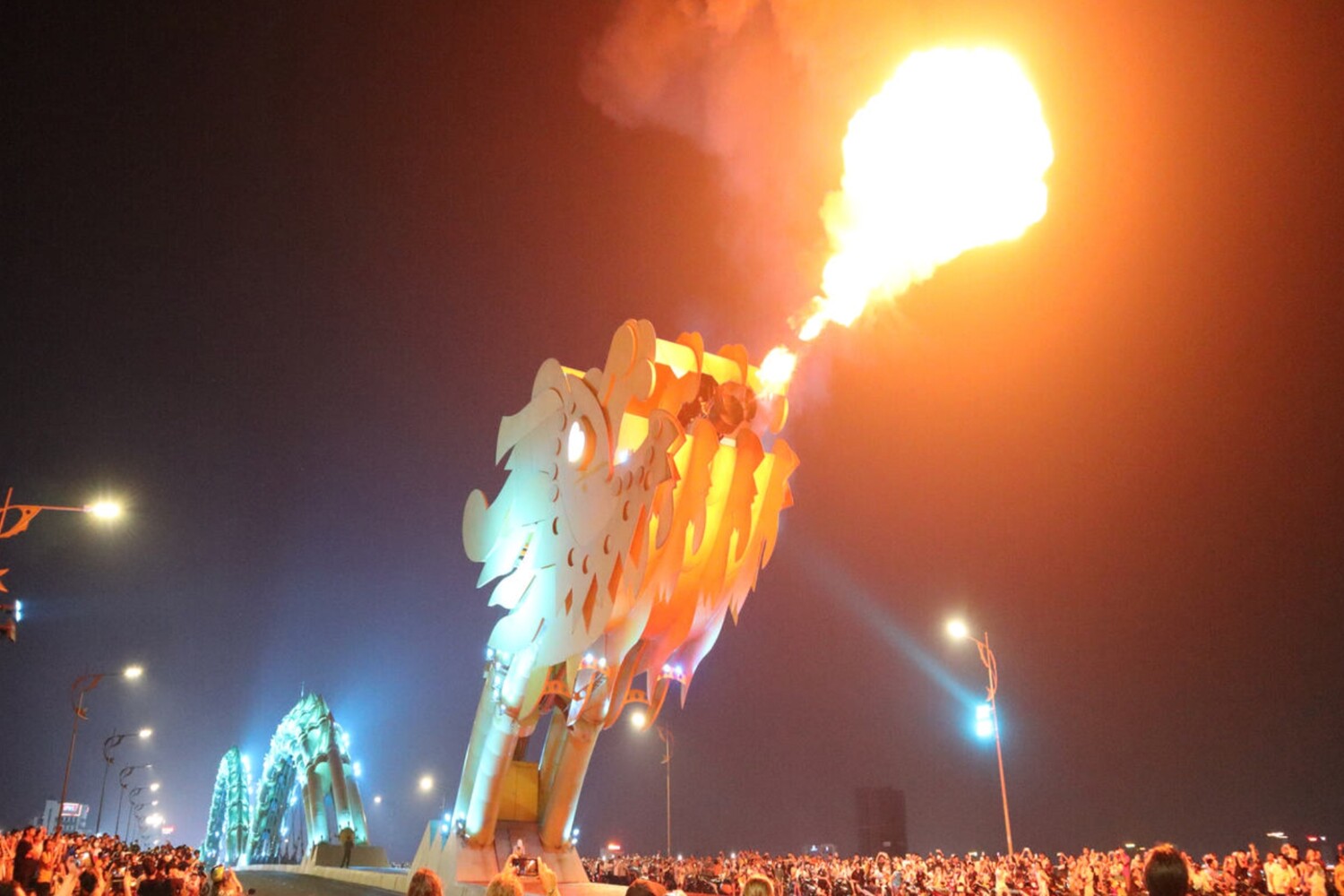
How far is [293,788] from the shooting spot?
56281 millimetres

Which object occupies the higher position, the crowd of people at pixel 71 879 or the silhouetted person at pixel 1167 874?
the silhouetted person at pixel 1167 874

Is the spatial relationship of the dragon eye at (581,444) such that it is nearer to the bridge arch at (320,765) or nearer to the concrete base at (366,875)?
the concrete base at (366,875)

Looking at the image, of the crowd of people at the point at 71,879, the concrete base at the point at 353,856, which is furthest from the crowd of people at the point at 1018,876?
the concrete base at the point at 353,856

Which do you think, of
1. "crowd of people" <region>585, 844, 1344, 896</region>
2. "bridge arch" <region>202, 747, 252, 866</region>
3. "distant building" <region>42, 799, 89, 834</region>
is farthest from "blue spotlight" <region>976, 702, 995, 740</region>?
"distant building" <region>42, 799, 89, 834</region>

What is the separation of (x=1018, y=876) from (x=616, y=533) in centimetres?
1916

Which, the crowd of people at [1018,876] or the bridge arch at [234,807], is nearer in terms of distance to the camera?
the crowd of people at [1018,876]

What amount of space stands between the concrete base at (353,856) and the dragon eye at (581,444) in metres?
31.5

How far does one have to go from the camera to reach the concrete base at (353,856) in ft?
142

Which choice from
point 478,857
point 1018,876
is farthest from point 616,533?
point 1018,876

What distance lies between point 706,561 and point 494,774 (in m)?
7.55

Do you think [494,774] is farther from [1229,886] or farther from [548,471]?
[1229,886]

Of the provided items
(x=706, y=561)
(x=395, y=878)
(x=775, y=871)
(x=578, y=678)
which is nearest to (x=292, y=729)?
(x=395, y=878)

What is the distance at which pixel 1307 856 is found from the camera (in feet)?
70.1

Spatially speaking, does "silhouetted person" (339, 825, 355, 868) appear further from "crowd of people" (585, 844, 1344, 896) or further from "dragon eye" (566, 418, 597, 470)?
"dragon eye" (566, 418, 597, 470)
